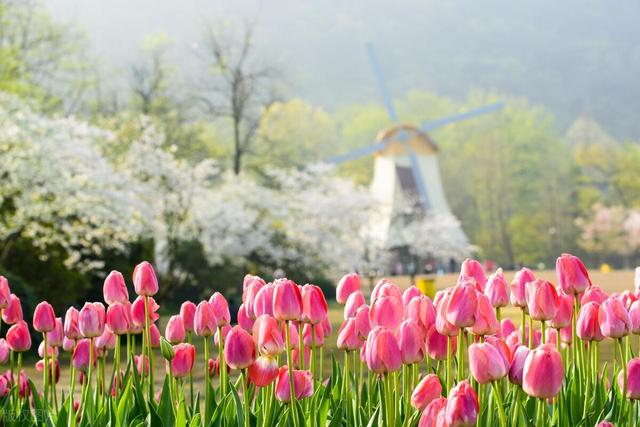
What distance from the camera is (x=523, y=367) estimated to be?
94.2 inches

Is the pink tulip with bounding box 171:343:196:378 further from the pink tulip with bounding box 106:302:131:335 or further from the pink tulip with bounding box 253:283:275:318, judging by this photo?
the pink tulip with bounding box 253:283:275:318

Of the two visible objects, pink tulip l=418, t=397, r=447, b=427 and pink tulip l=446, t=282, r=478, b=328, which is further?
pink tulip l=446, t=282, r=478, b=328

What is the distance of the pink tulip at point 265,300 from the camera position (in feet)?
9.04

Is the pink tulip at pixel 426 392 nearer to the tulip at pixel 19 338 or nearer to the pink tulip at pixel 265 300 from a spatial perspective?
the pink tulip at pixel 265 300

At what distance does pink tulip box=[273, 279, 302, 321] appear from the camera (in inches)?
104

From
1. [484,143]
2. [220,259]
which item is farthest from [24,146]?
[484,143]

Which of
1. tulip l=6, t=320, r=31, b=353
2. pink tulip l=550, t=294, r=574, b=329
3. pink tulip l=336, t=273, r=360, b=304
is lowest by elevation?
tulip l=6, t=320, r=31, b=353

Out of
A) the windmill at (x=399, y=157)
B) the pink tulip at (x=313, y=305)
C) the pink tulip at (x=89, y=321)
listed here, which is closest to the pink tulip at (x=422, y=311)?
the pink tulip at (x=313, y=305)

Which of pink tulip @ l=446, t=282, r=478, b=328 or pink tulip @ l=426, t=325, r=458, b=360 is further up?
pink tulip @ l=446, t=282, r=478, b=328

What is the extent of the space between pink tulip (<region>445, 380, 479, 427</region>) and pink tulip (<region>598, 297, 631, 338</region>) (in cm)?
93

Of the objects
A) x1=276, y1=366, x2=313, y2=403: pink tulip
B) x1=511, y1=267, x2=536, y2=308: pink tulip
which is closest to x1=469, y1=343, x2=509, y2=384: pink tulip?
x1=276, y1=366, x2=313, y2=403: pink tulip

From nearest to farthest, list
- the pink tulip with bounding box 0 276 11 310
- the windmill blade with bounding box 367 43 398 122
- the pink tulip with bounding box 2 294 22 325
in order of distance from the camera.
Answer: the pink tulip with bounding box 0 276 11 310 → the pink tulip with bounding box 2 294 22 325 → the windmill blade with bounding box 367 43 398 122

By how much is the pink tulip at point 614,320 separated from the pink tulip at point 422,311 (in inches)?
21.4

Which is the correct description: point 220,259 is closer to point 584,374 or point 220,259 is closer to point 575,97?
point 584,374
